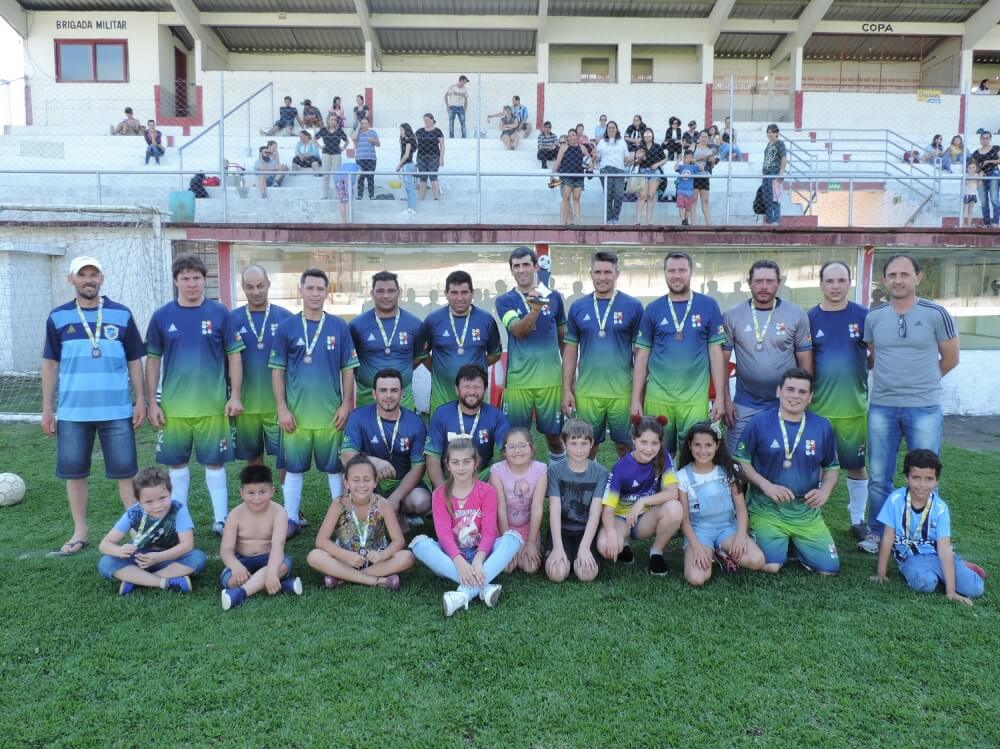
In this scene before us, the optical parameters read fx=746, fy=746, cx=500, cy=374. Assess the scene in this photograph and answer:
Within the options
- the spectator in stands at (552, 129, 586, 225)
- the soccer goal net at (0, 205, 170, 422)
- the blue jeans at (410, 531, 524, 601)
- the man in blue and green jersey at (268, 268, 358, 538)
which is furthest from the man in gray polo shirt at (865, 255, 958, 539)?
the soccer goal net at (0, 205, 170, 422)

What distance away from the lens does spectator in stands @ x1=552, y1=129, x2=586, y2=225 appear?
38.7 feet

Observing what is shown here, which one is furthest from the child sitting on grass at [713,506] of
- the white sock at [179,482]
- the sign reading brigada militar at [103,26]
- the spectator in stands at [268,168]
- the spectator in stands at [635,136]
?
the sign reading brigada militar at [103,26]

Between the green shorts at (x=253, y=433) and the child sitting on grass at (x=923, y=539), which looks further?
the green shorts at (x=253, y=433)

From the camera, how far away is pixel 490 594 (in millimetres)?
4066

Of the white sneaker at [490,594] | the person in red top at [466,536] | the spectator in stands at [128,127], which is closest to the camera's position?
the white sneaker at [490,594]

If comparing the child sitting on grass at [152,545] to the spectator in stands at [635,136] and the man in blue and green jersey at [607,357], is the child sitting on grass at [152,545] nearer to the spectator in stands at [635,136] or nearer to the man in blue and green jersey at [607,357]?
the man in blue and green jersey at [607,357]

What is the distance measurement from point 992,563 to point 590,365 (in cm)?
292

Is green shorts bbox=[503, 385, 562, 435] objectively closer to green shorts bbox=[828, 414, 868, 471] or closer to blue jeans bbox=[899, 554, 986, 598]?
green shorts bbox=[828, 414, 868, 471]

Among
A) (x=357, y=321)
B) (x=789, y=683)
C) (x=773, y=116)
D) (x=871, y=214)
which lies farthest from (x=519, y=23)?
(x=789, y=683)

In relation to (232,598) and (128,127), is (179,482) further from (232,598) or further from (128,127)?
(128,127)

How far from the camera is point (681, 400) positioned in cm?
523

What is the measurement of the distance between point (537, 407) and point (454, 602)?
2072 mm

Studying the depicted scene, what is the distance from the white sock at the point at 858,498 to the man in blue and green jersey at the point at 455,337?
2.89 meters

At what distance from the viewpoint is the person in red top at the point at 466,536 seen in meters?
4.19
